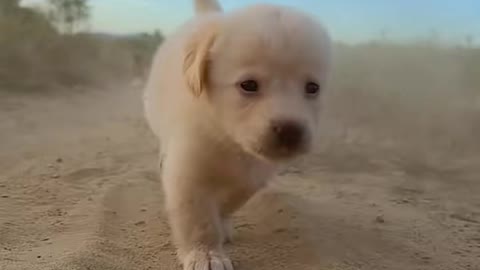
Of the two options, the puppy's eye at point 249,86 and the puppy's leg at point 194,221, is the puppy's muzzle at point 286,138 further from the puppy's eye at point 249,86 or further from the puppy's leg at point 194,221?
the puppy's leg at point 194,221

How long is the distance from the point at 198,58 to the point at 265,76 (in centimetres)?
24

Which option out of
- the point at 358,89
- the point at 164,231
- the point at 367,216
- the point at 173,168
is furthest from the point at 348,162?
the point at 173,168

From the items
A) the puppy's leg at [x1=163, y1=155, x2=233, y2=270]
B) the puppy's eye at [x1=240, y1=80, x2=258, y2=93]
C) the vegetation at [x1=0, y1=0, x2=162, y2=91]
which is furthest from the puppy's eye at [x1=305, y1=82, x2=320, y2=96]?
the vegetation at [x1=0, y1=0, x2=162, y2=91]

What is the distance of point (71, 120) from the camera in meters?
5.41

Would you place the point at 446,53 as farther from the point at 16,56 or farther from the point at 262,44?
the point at 16,56

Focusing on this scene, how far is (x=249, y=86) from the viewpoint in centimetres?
212

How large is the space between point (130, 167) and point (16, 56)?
9.72ft

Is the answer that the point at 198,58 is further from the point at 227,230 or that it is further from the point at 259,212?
the point at 259,212

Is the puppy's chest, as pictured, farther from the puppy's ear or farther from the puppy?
the puppy's ear

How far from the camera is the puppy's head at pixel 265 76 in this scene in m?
2.06

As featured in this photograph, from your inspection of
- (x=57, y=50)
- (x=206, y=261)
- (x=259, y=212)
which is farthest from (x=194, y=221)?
(x=57, y=50)

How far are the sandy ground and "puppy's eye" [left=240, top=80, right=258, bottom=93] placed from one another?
60 cm

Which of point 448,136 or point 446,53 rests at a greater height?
point 446,53

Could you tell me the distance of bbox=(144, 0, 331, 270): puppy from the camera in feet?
6.84
